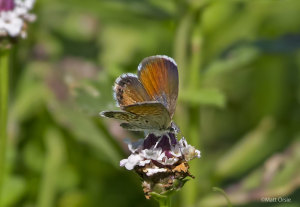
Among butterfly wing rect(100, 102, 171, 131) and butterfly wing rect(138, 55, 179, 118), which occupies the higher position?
butterfly wing rect(138, 55, 179, 118)

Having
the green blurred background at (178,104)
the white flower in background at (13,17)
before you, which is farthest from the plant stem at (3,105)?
the green blurred background at (178,104)

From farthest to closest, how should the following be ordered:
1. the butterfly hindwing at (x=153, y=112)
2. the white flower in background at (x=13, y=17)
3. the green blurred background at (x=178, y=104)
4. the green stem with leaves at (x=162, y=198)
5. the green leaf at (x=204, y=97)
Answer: the green blurred background at (x=178, y=104) → the green leaf at (x=204, y=97) → the white flower in background at (x=13, y=17) → the green stem with leaves at (x=162, y=198) → the butterfly hindwing at (x=153, y=112)

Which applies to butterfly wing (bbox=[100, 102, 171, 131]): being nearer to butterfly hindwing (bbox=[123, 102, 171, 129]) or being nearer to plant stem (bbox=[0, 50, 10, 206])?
butterfly hindwing (bbox=[123, 102, 171, 129])

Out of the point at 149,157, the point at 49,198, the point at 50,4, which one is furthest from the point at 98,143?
the point at 149,157

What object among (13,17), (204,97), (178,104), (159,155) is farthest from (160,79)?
(178,104)

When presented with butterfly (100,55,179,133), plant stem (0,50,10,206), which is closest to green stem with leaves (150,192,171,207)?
butterfly (100,55,179,133)

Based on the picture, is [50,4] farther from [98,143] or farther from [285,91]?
[285,91]

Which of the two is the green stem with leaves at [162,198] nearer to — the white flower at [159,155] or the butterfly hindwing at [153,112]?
the white flower at [159,155]
